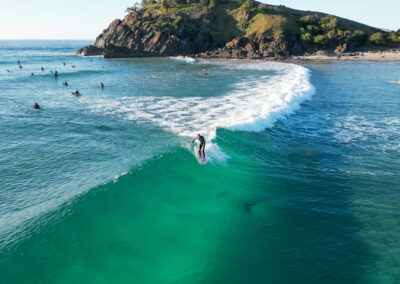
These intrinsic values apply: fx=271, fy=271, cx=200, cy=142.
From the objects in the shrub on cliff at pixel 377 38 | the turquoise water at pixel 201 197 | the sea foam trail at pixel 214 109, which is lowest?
the turquoise water at pixel 201 197

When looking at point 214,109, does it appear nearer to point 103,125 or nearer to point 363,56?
point 103,125

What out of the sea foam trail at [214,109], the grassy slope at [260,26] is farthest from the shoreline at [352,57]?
the sea foam trail at [214,109]

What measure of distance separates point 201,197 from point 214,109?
15.2 meters

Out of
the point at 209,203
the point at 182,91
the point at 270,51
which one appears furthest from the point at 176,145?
the point at 270,51

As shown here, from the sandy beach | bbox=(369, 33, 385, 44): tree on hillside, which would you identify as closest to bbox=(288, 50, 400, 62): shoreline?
the sandy beach

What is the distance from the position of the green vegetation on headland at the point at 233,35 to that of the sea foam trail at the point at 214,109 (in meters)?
54.2

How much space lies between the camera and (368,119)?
2394 cm

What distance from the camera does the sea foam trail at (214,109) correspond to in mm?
21328

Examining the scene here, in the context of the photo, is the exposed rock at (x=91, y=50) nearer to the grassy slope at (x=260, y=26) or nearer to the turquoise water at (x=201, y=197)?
the grassy slope at (x=260, y=26)

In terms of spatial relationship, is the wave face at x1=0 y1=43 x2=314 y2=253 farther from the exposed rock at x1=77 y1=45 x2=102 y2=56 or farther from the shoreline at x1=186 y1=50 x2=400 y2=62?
the exposed rock at x1=77 y1=45 x2=102 y2=56

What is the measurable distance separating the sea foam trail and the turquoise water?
253 millimetres

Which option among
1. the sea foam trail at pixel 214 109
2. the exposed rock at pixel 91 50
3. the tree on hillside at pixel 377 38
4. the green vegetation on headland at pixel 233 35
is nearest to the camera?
the sea foam trail at pixel 214 109

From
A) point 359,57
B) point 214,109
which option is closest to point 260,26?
point 359,57

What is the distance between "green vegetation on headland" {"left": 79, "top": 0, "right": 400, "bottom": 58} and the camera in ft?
285
